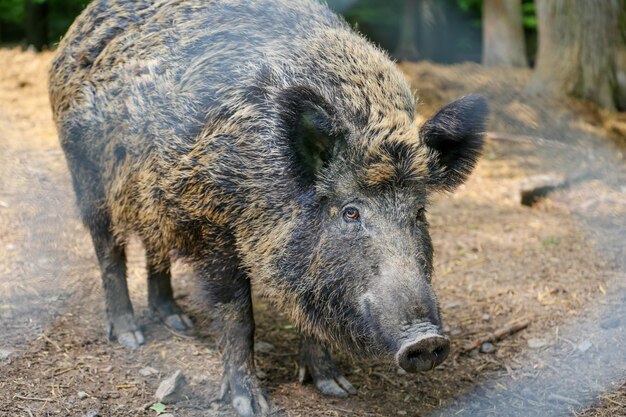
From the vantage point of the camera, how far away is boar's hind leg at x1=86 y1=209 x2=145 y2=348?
203 inches

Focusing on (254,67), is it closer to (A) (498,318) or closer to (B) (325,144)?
(B) (325,144)

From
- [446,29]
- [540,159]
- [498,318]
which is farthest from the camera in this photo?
[446,29]

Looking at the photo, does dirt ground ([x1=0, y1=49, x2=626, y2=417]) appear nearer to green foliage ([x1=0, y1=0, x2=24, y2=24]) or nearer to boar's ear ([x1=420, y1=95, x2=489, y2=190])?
boar's ear ([x1=420, y1=95, x2=489, y2=190])

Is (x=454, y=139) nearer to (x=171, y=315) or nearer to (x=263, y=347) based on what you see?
(x=263, y=347)

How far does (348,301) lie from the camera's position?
3.76 meters

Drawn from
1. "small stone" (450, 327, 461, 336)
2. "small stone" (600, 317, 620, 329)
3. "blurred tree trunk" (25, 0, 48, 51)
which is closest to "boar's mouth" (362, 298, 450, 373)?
"small stone" (450, 327, 461, 336)

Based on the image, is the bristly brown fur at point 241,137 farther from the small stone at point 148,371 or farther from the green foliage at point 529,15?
the green foliage at point 529,15

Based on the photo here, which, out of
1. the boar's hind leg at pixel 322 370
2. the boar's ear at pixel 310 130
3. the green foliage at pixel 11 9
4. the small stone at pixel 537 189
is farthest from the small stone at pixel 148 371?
the green foliage at pixel 11 9

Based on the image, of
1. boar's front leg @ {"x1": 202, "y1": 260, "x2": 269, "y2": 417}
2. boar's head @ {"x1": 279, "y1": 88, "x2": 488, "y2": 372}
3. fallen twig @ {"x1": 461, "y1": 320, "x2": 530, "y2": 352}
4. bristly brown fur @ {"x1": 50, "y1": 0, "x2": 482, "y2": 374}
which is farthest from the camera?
fallen twig @ {"x1": 461, "y1": 320, "x2": 530, "y2": 352}

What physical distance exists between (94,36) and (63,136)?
2.35ft

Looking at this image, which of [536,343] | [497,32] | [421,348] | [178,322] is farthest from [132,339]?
[497,32]

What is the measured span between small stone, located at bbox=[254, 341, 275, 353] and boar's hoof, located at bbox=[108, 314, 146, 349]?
2.54ft

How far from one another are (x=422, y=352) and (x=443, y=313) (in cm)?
226

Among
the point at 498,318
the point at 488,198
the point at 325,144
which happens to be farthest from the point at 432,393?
the point at 488,198
